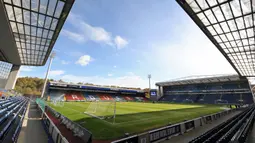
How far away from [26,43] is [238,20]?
25895 millimetres

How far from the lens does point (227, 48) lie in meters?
17.7

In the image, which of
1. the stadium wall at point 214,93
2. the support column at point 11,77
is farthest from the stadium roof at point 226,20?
the support column at point 11,77

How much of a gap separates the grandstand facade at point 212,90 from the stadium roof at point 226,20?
96.2 ft

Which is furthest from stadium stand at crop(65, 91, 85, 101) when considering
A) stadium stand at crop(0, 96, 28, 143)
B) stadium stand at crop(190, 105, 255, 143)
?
stadium stand at crop(190, 105, 255, 143)

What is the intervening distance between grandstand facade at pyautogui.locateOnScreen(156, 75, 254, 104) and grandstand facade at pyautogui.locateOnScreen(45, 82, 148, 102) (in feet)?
58.2

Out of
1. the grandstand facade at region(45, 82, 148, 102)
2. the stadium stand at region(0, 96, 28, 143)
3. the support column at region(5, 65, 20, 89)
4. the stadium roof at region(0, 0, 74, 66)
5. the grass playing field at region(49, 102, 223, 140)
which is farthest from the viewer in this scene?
the grandstand facade at region(45, 82, 148, 102)

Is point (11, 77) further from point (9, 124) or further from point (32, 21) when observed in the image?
point (9, 124)

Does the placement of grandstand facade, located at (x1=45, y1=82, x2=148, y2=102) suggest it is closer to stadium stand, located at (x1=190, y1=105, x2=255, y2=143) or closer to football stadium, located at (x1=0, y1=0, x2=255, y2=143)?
football stadium, located at (x1=0, y1=0, x2=255, y2=143)

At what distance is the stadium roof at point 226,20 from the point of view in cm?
969

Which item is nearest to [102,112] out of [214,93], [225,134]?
[225,134]

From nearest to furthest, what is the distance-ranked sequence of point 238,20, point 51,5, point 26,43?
1. point 51,5
2. point 238,20
3. point 26,43

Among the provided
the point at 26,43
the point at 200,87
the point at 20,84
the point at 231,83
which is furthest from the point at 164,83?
the point at 20,84

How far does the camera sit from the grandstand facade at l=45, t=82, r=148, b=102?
41156 millimetres

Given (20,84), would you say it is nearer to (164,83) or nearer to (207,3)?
(164,83)
